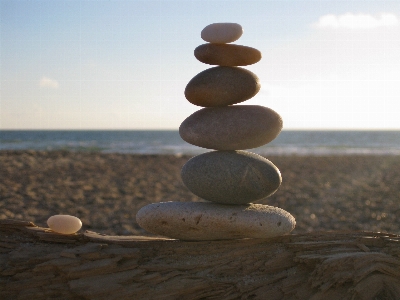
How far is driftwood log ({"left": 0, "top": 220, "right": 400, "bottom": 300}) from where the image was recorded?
145 inches

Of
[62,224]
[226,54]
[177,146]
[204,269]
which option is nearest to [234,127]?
[226,54]

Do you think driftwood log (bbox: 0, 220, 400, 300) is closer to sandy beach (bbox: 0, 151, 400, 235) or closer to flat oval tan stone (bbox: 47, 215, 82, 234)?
flat oval tan stone (bbox: 47, 215, 82, 234)

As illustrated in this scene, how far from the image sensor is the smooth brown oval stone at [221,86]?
437 centimetres

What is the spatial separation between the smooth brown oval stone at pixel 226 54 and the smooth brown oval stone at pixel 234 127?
44 cm

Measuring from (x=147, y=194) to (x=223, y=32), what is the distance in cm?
786

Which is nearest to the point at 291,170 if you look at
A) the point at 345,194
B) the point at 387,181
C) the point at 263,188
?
the point at 387,181

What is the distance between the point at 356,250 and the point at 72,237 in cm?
248

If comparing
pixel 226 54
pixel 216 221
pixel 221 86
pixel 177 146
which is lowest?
pixel 177 146

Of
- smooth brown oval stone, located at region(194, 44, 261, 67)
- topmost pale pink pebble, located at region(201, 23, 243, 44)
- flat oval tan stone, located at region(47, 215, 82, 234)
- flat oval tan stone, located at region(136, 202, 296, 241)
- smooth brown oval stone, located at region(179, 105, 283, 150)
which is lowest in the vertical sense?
flat oval tan stone, located at region(47, 215, 82, 234)

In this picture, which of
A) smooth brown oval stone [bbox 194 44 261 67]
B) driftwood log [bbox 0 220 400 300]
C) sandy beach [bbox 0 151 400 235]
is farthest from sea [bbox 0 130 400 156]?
driftwood log [bbox 0 220 400 300]

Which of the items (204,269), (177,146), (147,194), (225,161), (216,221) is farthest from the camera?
(177,146)

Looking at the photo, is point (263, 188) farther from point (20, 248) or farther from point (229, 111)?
point (20, 248)

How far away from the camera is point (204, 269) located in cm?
393

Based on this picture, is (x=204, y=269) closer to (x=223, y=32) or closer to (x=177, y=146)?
(x=223, y=32)
